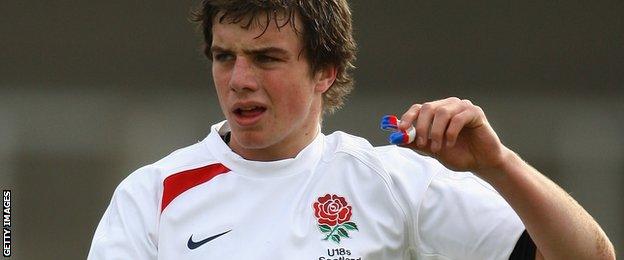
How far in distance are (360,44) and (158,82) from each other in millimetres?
1169

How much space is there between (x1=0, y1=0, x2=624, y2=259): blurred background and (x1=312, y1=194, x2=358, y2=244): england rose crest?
12.1 ft

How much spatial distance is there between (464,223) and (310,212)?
39 centimetres

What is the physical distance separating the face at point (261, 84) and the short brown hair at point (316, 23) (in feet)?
0.09

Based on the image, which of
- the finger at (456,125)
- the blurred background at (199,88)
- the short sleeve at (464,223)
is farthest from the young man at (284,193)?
the blurred background at (199,88)

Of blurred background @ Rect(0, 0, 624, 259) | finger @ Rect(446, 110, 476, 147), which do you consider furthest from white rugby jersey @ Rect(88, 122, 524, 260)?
blurred background @ Rect(0, 0, 624, 259)

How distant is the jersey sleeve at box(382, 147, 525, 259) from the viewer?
2947mm

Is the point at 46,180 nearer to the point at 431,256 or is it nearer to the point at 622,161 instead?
the point at 622,161

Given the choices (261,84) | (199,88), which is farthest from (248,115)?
(199,88)

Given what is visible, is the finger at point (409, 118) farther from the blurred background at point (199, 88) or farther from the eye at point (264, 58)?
the blurred background at point (199, 88)

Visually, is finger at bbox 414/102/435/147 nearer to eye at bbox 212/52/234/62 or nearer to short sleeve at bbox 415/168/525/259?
short sleeve at bbox 415/168/525/259

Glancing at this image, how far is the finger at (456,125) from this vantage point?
255cm

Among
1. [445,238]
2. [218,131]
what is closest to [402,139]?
[445,238]

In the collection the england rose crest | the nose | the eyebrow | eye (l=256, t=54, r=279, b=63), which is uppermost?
the eyebrow

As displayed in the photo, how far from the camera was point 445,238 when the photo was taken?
9.78ft
